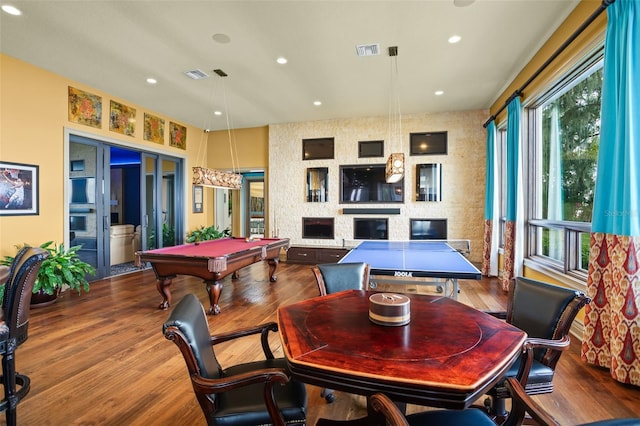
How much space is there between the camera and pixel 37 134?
438 cm

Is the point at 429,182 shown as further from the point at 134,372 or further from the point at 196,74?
the point at 134,372

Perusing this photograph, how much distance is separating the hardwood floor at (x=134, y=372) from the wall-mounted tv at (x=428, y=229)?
7.64 feet

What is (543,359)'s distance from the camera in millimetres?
1623

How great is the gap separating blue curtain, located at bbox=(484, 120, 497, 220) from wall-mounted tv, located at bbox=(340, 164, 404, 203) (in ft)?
5.52

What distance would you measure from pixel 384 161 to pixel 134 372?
5.76 metres

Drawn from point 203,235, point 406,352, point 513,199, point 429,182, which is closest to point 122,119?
point 203,235

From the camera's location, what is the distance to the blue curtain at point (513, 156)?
14.0 feet

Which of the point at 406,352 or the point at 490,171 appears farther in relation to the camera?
the point at 490,171

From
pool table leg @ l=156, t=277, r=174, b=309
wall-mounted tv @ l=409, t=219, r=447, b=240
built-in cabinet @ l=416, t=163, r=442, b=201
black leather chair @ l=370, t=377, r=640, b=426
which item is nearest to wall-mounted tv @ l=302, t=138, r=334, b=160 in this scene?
built-in cabinet @ l=416, t=163, r=442, b=201

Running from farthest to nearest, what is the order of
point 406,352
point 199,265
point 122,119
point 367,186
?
point 367,186, point 122,119, point 199,265, point 406,352

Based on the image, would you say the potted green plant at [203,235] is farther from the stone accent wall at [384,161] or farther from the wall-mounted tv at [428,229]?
the wall-mounted tv at [428,229]

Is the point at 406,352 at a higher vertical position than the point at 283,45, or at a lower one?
lower

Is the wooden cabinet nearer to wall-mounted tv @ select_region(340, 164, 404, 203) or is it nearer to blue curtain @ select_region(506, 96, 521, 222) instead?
wall-mounted tv @ select_region(340, 164, 404, 203)

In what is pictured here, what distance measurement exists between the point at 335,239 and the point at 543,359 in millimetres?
5477
